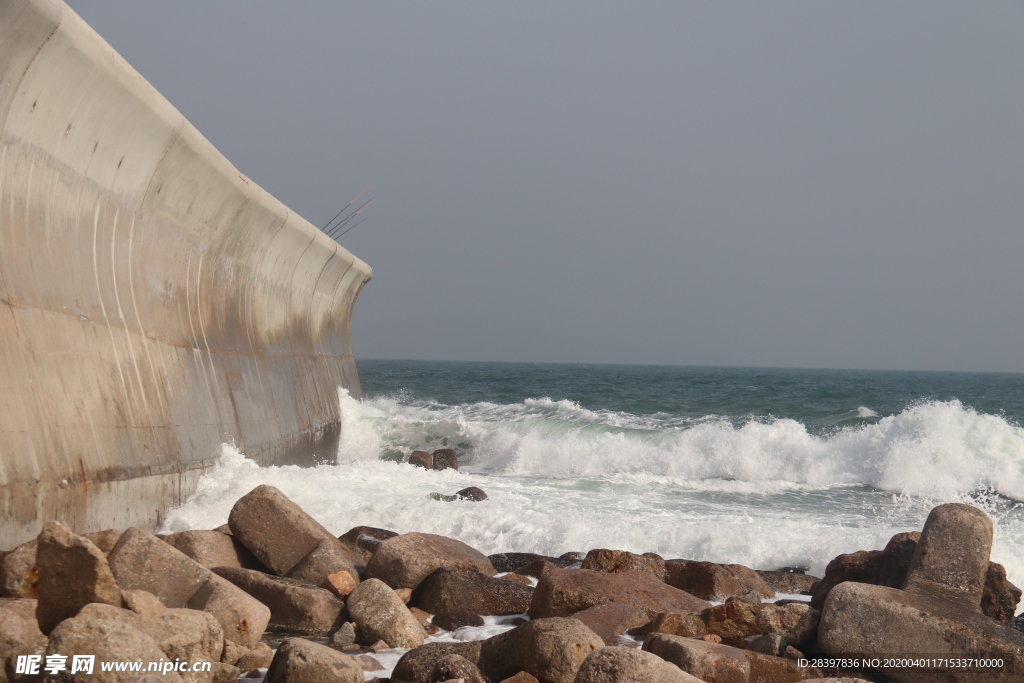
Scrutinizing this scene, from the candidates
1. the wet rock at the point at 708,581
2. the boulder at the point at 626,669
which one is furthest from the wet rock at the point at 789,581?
the boulder at the point at 626,669

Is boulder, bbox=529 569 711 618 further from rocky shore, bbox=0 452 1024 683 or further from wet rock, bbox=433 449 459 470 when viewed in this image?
wet rock, bbox=433 449 459 470

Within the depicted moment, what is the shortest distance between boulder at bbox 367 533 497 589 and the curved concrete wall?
2.01m

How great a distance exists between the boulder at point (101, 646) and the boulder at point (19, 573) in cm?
116

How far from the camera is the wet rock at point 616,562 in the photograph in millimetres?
6289

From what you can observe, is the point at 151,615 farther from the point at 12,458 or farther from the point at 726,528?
the point at 726,528

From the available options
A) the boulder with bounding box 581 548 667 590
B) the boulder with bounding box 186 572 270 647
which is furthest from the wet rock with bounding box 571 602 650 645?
the boulder with bounding box 186 572 270 647

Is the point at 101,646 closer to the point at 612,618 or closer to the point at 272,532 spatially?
the point at 272,532

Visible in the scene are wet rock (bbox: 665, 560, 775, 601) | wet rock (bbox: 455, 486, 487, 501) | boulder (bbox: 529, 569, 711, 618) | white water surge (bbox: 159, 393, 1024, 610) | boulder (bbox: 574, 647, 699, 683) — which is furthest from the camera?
wet rock (bbox: 455, 486, 487, 501)

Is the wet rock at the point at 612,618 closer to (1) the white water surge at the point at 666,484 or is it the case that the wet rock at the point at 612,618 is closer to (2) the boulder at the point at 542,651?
(2) the boulder at the point at 542,651

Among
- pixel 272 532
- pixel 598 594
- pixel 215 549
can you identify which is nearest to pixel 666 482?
pixel 598 594

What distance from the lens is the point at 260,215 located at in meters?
10.6

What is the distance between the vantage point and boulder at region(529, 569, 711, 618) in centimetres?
551

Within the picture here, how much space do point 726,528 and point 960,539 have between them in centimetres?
357

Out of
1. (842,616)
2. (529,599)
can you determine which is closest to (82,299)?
(529,599)
